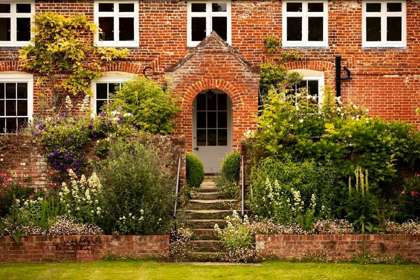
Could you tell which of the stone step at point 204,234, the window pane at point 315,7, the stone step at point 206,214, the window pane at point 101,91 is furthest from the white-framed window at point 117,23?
the stone step at point 204,234

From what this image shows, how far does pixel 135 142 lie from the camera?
16.4 metres

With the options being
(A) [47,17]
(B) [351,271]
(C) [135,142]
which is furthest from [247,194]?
(A) [47,17]

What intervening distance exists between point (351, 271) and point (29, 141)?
7.43 metres

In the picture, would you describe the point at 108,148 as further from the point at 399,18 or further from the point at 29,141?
the point at 399,18

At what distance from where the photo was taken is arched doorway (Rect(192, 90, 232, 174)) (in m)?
24.4

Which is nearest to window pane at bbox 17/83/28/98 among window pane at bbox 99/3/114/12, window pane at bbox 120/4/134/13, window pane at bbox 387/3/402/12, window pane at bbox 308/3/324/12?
window pane at bbox 99/3/114/12

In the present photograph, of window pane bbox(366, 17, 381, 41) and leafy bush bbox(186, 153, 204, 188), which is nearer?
leafy bush bbox(186, 153, 204, 188)

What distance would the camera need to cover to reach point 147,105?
20500 millimetres

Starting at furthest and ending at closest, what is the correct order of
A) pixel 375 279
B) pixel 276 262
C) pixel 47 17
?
pixel 47 17 → pixel 276 262 → pixel 375 279

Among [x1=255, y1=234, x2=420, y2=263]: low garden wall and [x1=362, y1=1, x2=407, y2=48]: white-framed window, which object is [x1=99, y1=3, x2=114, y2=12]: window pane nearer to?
[x1=362, y1=1, x2=407, y2=48]: white-framed window

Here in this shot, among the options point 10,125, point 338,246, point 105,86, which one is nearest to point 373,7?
point 105,86

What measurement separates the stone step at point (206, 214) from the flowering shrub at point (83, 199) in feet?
6.62

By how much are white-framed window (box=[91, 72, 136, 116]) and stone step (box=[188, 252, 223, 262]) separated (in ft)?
33.1

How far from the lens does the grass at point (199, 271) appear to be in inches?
504
